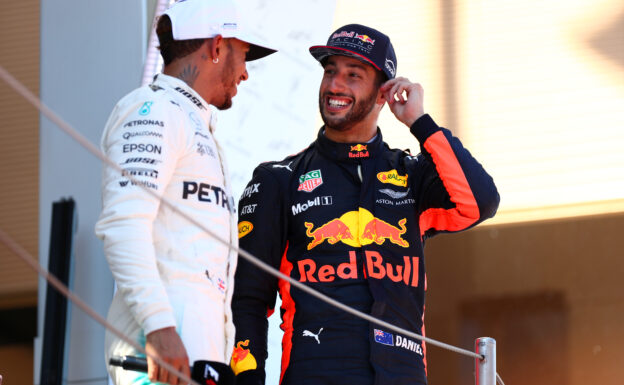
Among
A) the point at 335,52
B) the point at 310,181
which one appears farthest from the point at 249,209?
the point at 335,52

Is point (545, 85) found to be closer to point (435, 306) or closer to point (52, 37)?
point (435, 306)

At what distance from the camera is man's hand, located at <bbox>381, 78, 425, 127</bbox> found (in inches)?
93.2

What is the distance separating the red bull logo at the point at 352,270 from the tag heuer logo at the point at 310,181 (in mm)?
200

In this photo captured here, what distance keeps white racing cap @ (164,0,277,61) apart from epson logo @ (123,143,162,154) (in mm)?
306

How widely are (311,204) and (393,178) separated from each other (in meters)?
0.23

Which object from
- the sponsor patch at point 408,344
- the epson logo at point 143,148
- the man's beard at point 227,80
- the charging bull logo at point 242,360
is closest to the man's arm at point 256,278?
the charging bull logo at point 242,360

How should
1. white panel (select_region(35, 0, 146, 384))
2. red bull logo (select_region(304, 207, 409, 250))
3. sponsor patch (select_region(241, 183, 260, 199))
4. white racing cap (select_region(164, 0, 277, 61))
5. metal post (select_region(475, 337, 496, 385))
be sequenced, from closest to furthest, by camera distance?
white racing cap (select_region(164, 0, 277, 61)) → metal post (select_region(475, 337, 496, 385)) → red bull logo (select_region(304, 207, 409, 250)) → sponsor patch (select_region(241, 183, 260, 199)) → white panel (select_region(35, 0, 146, 384))

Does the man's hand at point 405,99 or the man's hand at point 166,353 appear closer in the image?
the man's hand at point 166,353

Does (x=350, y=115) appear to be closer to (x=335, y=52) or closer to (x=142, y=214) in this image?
(x=335, y=52)

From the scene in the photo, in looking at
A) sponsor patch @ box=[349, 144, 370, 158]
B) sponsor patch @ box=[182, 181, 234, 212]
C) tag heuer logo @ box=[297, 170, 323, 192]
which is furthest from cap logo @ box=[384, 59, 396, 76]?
sponsor patch @ box=[182, 181, 234, 212]

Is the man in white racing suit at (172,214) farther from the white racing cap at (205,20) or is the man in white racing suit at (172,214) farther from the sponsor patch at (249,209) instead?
the sponsor patch at (249,209)

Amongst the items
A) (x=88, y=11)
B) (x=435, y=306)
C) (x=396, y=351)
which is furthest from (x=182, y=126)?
(x=435, y=306)

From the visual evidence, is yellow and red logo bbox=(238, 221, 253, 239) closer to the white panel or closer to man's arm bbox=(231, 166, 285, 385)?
man's arm bbox=(231, 166, 285, 385)

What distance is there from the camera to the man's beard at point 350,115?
7.88 ft
